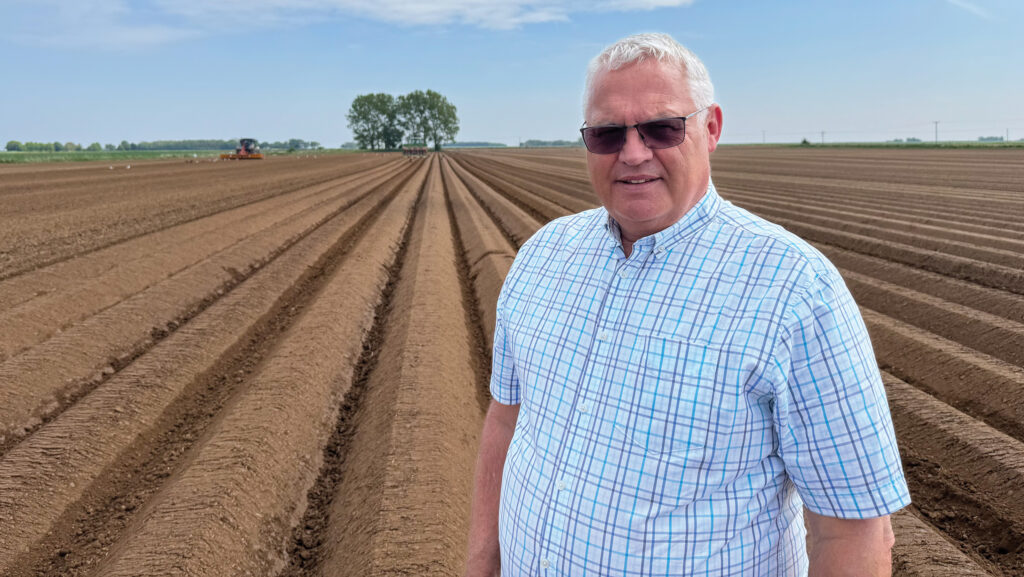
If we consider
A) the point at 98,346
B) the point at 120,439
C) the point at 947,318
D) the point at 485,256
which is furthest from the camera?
the point at 485,256

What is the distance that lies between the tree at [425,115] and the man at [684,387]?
128 meters

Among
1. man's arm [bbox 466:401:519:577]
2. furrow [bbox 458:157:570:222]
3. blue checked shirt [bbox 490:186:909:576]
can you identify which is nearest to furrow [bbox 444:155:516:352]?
furrow [bbox 458:157:570:222]

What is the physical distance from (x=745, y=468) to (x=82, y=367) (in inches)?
262

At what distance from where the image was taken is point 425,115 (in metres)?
128

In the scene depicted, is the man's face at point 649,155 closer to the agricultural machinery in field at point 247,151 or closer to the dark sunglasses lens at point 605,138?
the dark sunglasses lens at point 605,138

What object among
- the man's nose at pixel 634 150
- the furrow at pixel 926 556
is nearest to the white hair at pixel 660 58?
the man's nose at pixel 634 150

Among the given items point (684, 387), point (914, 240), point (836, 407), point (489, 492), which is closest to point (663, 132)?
point (684, 387)

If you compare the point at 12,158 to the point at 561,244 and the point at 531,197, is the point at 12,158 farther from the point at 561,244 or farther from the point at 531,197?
the point at 561,244

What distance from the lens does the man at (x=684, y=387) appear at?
1232 millimetres

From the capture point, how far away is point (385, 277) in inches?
410

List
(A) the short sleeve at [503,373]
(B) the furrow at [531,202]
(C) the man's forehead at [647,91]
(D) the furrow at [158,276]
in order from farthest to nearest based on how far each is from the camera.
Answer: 1. (B) the furrow at [531,202]
2. (D) the furrow at [158,276]
3. (A) the short sleeve at [503,373]
4. (C) the man's forehead at [647,91]

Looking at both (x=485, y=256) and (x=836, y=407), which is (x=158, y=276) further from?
(x=836, y=407)

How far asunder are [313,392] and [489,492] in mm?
4263

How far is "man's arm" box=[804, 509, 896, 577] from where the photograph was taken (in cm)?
126
